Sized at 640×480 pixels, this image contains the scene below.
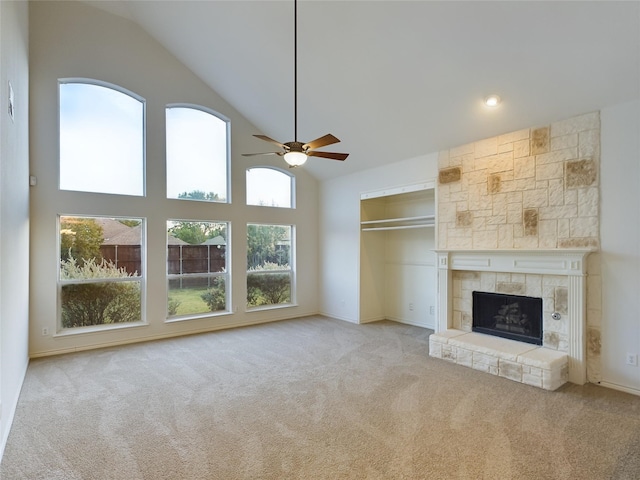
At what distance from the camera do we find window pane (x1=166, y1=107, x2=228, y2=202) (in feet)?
20.2

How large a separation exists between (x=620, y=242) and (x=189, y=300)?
6171 millimetres

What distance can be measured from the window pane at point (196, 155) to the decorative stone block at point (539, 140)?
196 inches

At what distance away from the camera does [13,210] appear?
349cm

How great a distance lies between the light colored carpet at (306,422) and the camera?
2.49 m

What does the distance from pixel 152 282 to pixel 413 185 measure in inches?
181

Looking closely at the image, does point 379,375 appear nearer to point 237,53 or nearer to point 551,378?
point 551,378

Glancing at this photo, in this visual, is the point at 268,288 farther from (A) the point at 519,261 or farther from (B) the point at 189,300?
(A) the point at 519,261

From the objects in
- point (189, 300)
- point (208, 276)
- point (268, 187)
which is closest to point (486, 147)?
point (268, 187)

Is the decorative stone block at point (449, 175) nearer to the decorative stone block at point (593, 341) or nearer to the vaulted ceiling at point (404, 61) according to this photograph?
the vaulted ceiling at point (404, 61)

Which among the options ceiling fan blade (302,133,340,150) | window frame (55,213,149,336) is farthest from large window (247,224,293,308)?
ceiling fan blade (302,133,340,150)

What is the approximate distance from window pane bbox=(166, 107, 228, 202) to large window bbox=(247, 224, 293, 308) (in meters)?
1.08

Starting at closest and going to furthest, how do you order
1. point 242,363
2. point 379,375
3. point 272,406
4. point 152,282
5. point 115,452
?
point 115,452 → point 272,406 → point 379,375 → point 242,363 → point 152,282

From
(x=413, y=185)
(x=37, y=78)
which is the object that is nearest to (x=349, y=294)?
(x=413, y=185)

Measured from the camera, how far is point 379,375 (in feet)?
13.8
